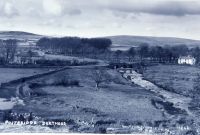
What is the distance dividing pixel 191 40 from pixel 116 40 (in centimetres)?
191

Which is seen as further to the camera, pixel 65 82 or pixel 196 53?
pixel 196 53

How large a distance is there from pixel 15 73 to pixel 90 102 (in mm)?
2414

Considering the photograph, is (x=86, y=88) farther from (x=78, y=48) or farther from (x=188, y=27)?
(x=188, y=27)

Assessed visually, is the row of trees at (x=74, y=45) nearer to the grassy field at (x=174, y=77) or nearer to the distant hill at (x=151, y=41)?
the distant hill at (x=151, y=41)

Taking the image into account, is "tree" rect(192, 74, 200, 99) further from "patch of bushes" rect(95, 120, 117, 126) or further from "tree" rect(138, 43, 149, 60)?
"patch of bushes" rect(95, 120, 117, 126)

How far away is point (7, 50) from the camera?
9.15m

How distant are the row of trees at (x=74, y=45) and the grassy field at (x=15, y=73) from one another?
0.66 metres

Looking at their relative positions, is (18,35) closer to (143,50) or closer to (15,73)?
(15,73)

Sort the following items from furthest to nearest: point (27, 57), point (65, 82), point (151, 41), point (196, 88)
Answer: point (27, 57), point (196, 88), point (151, 41), point (65, 82)

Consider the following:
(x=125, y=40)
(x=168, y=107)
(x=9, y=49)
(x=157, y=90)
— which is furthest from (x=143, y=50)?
(x=9, y=49)

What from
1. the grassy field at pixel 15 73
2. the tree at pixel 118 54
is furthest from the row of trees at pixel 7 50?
the tree at pixel 118 54

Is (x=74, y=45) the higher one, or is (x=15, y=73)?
(x=74, y=45)

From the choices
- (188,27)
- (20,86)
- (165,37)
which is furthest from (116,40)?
(20,86)

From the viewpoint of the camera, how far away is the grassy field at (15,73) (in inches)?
355
